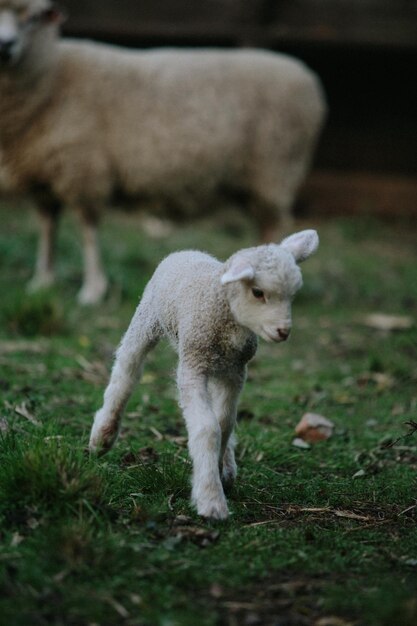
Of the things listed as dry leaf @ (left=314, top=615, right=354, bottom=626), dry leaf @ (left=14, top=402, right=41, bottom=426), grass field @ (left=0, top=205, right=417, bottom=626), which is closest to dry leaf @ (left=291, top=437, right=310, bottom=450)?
grass field @ (left=0, top=205, right=417, bottom=626)

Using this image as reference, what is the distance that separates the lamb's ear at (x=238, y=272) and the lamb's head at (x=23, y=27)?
14.9 feet

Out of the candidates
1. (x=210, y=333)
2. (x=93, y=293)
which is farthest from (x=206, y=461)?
(x=93, y=293)

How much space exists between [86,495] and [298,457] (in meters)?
1.24

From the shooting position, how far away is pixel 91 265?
7.30 meters

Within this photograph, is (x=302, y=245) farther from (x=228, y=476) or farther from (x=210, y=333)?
(x=228, y=476)

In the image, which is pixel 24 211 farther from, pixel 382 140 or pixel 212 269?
pixel 212 269

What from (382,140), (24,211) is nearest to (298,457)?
(24,211)

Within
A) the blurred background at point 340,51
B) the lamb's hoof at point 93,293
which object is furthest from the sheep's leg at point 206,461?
the blurred background at point 340,51

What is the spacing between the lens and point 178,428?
158 inches

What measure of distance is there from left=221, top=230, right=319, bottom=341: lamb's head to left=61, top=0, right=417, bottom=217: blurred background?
8.04 meters

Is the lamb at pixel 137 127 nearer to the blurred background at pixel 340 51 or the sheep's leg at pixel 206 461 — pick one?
the blurred background at pixel 340 51

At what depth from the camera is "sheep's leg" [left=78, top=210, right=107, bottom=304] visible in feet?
23.7

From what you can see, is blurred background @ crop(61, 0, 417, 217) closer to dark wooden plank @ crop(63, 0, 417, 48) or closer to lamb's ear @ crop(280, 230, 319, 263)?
dark wooden plank @ crop(63, 0, 417, 48)

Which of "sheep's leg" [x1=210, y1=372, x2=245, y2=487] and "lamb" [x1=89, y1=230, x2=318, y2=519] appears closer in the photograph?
"lamb" [x1=89, y1=230, x2=318, y2=519]
